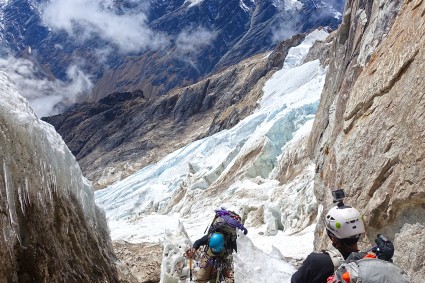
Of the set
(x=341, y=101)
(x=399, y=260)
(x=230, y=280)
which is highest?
(x=341, y=101)

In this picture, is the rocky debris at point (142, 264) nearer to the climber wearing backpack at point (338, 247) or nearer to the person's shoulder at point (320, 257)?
the climber wearing backpack at point (338, 247)

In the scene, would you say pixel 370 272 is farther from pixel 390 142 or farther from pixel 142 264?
pixel 142 264

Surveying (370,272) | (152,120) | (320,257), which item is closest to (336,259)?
(320,257)

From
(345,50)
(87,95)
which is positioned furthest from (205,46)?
(345,50)

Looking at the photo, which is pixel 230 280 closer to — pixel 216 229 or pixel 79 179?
pixel 216 229

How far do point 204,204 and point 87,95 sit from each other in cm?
17188

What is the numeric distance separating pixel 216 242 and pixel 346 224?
10.4 ft

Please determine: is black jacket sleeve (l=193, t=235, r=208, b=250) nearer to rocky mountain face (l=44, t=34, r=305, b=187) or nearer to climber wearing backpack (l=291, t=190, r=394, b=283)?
climber wearing backpack (l=291, t=190, r=394, b=283)

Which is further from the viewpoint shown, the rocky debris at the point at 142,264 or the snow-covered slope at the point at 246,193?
the snow-covered slope at the point at 246,193

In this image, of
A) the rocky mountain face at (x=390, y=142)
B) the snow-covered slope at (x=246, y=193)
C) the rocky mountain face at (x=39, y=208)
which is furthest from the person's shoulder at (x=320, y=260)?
the snow-covered slope at (x=246, y=193)

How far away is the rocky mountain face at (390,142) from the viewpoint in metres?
6.15

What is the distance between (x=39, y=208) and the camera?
5734 mm

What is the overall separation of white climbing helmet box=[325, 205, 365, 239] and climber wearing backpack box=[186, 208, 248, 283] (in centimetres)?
296

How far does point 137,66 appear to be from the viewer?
192500 millimetres
